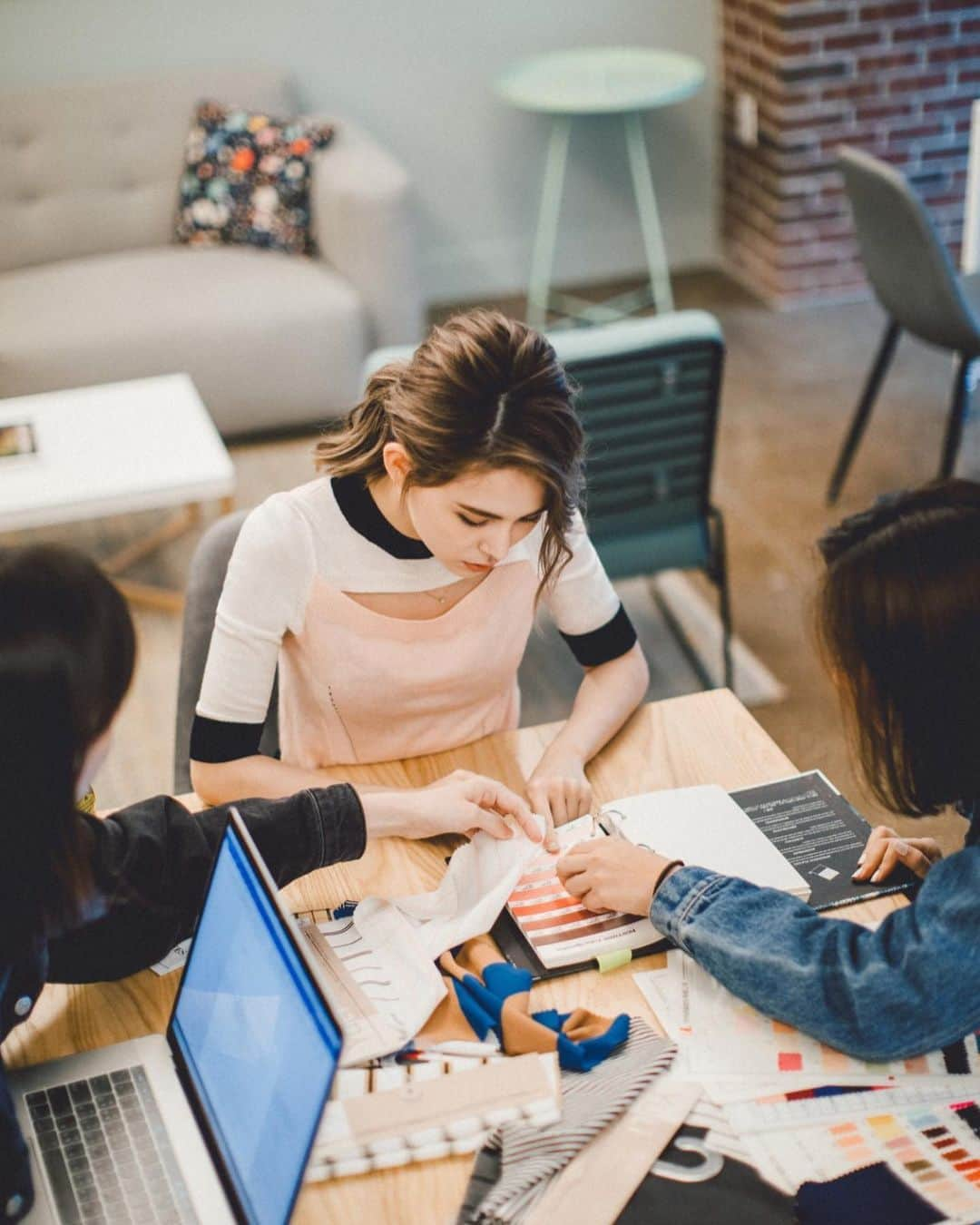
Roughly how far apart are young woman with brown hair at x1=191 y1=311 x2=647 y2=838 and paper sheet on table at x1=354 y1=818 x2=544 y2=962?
0.08 m

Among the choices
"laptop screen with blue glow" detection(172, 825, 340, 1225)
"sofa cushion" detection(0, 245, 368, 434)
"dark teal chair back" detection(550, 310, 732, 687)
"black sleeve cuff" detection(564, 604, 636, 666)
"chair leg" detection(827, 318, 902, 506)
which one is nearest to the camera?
"laptop screen with blue glow" detection(172, 825, 340, 1225)

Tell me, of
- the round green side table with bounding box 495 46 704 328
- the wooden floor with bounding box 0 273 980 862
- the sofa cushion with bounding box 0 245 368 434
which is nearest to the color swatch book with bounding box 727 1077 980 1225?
the wooden floor with bounding box 0 273 980 862

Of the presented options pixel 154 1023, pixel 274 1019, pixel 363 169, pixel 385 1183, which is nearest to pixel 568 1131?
pixel 385 1183

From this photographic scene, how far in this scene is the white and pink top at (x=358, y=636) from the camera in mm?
1535

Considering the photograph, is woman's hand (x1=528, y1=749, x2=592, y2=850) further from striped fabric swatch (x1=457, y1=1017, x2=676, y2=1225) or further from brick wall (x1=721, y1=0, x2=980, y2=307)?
brick wall (x1=721, y1=0, x2=980, y2=307)

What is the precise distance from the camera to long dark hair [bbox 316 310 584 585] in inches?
55.7

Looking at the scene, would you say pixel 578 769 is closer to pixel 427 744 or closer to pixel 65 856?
pixel 427 744

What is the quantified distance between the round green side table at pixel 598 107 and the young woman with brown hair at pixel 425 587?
9.70 feet

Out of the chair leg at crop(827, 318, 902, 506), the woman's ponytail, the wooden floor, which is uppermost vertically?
the woman's ponytail

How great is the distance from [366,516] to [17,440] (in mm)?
1644

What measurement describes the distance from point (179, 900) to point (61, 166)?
3462mm

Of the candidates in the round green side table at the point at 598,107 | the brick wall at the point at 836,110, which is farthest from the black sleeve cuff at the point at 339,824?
the brick wall at the point at 836,110

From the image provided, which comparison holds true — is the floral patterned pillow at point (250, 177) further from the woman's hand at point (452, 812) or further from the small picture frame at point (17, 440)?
the woman's hand at point (452, 812)

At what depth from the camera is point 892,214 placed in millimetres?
3115
